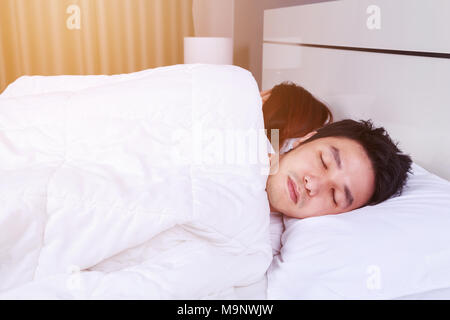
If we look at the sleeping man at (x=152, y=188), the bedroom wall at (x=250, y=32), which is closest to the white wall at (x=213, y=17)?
the bedroom wall at (x=250, y=32)

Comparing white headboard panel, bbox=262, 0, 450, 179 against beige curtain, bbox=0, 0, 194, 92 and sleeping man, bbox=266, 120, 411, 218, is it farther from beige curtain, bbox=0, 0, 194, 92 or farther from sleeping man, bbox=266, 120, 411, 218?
beige curtain, bbox=0, 0, 194, 92

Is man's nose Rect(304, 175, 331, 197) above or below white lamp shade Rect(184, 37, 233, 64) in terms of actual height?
→ below

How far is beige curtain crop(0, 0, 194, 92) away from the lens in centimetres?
256

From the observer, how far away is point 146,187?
2.41ft

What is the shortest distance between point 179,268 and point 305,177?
43cm

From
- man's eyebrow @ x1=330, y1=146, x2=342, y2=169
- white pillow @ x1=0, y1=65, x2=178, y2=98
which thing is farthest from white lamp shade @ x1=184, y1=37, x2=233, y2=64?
man's eyebrow @ x1=330, y1=146, x2=342, y2=169

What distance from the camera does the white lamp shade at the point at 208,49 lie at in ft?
8.16

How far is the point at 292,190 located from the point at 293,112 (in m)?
0.66

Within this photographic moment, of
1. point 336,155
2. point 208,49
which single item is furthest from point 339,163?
point 208,49

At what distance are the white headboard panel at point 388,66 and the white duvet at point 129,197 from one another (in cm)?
47

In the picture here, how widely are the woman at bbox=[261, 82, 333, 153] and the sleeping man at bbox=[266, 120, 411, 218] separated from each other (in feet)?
1.35

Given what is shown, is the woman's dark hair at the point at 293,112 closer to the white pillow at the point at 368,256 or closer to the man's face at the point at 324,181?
the man's face at the point at 324,181
